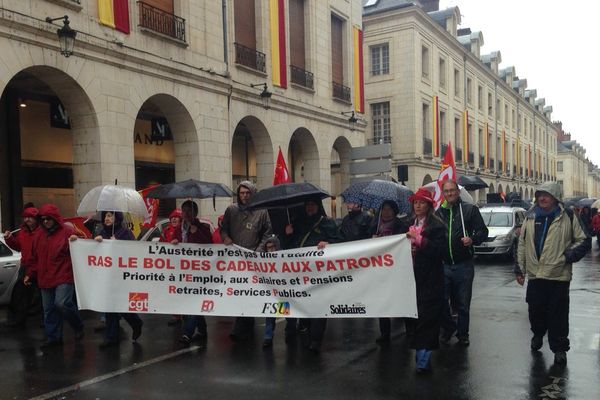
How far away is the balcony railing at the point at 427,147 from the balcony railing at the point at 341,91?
423 inches

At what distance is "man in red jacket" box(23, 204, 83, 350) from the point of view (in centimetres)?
687

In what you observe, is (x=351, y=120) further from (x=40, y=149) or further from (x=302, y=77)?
(x=40, y=149)

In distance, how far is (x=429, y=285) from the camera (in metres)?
5.50

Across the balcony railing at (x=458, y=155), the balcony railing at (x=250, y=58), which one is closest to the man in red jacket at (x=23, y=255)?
the balcony railing at (x=250, y=58)

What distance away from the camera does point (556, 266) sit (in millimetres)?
5820

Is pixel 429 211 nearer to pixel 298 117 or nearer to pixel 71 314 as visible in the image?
pixel 71 314

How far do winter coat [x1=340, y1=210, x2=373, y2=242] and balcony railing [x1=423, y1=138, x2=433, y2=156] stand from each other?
25.4 metres

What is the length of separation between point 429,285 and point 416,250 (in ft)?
1.16

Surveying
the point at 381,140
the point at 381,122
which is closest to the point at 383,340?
→ the point at 381,140

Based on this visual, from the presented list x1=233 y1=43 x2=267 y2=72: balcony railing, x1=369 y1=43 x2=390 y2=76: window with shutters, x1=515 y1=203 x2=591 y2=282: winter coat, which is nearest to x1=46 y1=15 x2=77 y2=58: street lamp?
x1=233 y1=43 x2=267 y2=72: balcony railing

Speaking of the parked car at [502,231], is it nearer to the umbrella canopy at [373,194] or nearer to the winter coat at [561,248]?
the umbrella canopy at [373,194]

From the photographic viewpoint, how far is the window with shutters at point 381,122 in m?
32.0

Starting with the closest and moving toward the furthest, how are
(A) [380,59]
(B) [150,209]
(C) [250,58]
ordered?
1. (B) [150,209]
2. (C) [250,58]
3. (A) [380,59]

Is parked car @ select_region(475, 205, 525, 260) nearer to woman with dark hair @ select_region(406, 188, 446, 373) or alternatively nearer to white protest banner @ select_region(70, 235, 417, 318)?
white protest banner @ select_region(70, 235, 417, 318)
